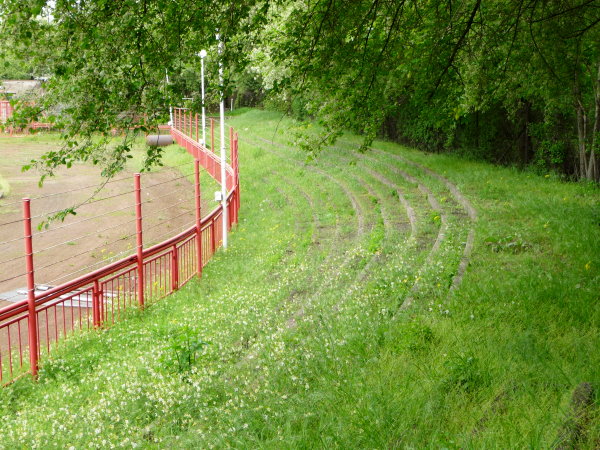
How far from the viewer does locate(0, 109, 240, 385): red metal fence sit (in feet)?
26.0

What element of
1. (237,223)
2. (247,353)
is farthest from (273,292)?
(237,223)

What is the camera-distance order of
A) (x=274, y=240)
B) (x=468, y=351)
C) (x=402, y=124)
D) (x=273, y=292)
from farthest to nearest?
(x=402, y=124) → (x=274, y=240) → (x=273, y=292) → (x=468, y=351)

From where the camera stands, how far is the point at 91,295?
383 inches

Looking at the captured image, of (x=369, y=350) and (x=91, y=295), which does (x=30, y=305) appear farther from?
(x=369, y=350)

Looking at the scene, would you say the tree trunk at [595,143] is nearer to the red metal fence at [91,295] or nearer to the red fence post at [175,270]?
the red metal fence at [91,295]

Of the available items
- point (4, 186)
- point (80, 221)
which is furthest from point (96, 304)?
point (4, 186)

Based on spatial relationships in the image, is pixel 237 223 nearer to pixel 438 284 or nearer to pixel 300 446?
pixel 438 284

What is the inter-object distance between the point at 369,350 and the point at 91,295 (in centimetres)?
571

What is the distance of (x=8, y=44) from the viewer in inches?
227

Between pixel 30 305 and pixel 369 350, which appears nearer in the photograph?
pixel 369 350

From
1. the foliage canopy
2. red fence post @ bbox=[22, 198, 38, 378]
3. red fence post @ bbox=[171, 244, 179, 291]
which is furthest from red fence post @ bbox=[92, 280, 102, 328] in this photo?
the foliage canopy

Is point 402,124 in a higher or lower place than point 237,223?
higher

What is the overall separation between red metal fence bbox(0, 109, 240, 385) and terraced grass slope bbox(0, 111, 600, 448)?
0.41 metres

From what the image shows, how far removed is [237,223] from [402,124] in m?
12.4
